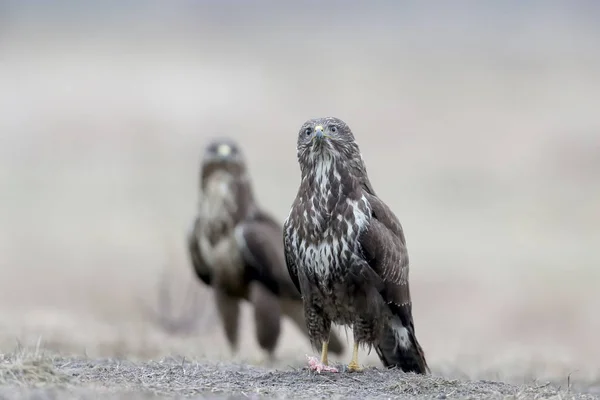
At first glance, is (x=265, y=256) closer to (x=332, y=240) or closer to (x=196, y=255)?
(x=196, y=255)

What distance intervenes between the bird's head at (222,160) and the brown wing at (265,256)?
1.90 ft

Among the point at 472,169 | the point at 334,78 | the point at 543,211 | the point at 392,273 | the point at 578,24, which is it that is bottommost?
the point at 392,273

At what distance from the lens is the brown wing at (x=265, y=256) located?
10781 mm

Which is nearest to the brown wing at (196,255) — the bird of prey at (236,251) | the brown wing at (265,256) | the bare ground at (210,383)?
the bird of prey at (236,251)

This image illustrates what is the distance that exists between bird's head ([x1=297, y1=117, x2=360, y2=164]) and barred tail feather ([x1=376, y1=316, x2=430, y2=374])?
1130 millimetres

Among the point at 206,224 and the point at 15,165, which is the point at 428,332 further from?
the point at 15,165

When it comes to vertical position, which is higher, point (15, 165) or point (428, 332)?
point (15, 165)

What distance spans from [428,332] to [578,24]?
84.1ft

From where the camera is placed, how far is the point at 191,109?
28.3 meters

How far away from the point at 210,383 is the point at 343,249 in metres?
1.16

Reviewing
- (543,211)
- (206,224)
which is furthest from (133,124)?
(206,224)

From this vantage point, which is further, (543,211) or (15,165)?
(15,165)

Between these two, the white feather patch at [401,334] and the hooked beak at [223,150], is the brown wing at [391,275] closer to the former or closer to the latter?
the white feather patch at [401,334]

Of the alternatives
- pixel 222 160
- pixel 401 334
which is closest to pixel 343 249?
pixel 401 334
